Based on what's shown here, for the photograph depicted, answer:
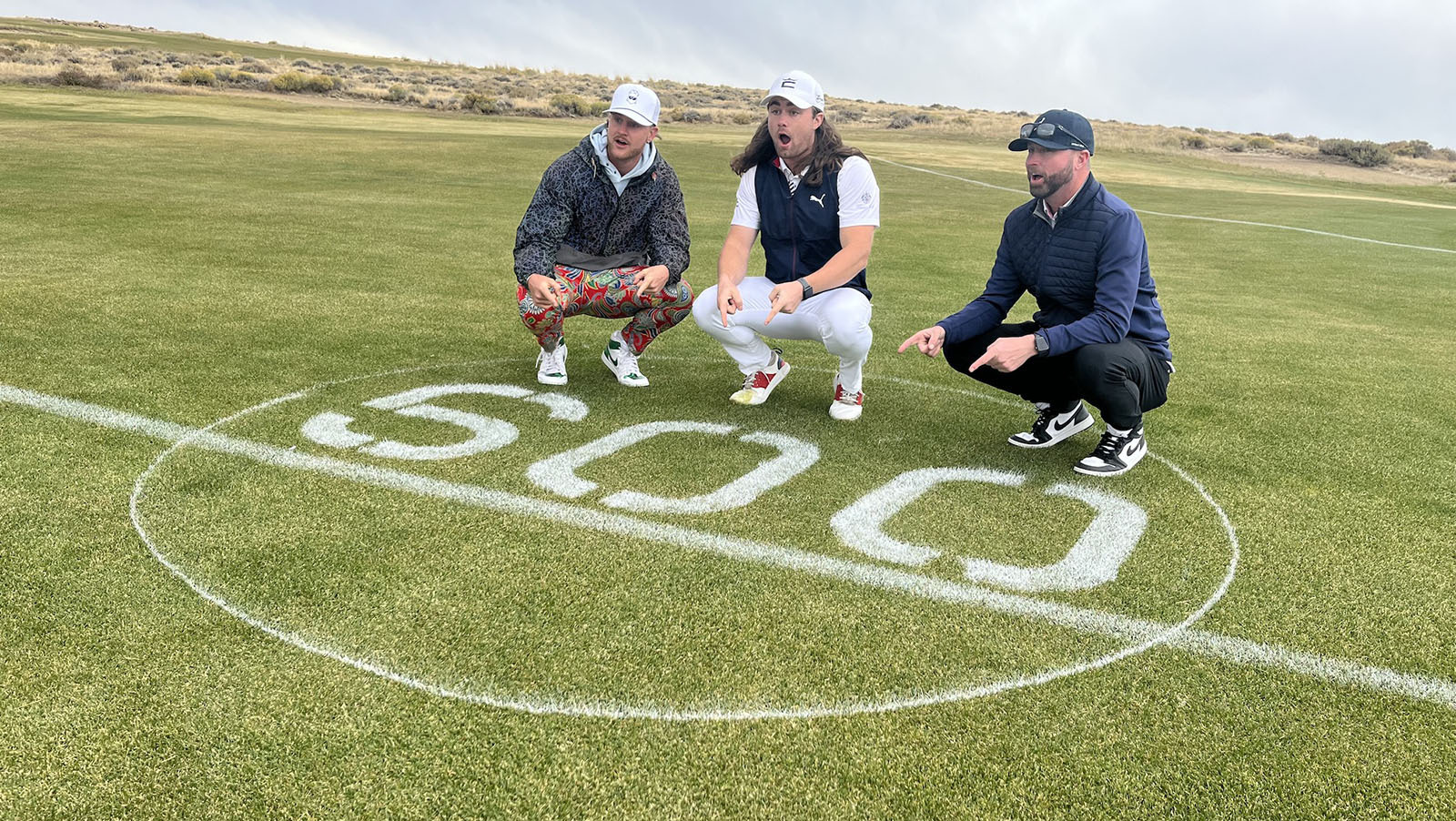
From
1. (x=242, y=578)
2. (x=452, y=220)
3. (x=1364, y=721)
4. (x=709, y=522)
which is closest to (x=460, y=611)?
(x=242, y=578)

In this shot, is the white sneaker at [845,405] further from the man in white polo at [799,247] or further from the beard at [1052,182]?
the beard at [1052,182]

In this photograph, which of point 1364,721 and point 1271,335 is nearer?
point 1364,721

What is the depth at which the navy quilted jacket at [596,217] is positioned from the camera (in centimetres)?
521

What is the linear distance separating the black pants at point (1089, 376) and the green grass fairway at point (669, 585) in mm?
283

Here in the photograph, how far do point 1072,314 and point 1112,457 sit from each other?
25.7 inches

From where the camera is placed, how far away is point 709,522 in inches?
142

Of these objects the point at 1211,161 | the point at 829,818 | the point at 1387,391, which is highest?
the point at 1211,161

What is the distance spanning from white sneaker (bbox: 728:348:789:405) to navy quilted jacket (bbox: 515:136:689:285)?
2.32ft

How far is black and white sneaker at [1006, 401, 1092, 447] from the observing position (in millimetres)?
4660

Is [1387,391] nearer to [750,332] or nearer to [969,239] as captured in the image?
[750,332]

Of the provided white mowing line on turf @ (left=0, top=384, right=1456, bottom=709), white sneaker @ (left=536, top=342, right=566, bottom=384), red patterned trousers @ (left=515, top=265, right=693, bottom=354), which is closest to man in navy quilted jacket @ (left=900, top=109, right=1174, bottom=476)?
white mowing line on turf @ (left=0, top=384, right=1456, bottom=709)

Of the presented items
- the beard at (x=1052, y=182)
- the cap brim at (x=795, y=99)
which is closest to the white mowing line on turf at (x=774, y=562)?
the beard at (x=1052, y=182)

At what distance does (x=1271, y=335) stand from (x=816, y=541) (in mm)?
5438

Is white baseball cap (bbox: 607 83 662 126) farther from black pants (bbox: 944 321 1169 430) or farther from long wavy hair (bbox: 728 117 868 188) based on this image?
black pants (bbox: 944 321 1169 430)
